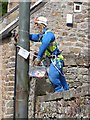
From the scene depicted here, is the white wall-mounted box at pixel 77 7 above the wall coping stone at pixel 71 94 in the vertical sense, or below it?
above

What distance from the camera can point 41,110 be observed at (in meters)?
6.54

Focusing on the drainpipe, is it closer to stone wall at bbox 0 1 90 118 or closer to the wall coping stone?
the wall coping stone

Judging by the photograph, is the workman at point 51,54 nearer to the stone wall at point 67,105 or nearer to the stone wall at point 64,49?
the stone wall at point 67,105

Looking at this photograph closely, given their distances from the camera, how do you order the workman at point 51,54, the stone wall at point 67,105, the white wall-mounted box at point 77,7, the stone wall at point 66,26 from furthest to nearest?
the white wall-mounted box at point 77,7 → the stone wall at point 66,26 → the workman at point 51,54 → the stone wall at point 67,105

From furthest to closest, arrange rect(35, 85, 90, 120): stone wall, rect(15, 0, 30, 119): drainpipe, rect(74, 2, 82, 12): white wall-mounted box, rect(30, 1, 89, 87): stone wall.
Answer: rect(74, 2, 82, 12): white wall-mounted box, rect(30, 1, 89, 87): stone wall, rect(35, 85, 90, 120): stone wall, rect(15, 0, 30, 119): drainpipe

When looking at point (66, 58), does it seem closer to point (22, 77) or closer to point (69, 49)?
point (69, 49)

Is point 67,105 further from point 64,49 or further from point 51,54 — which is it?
point 64,49

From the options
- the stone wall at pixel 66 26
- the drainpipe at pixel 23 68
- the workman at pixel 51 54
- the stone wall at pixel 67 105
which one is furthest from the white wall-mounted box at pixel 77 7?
the drainpipe at pixel 23 68

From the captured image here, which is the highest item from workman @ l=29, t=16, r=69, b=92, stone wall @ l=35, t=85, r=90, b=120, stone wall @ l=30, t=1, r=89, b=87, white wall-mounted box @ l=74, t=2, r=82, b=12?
white wall-mounted box @ l=74, t=2, r=82, b=12

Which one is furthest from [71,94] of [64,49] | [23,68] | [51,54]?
[64,49]

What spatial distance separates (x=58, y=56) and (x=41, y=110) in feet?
3.40

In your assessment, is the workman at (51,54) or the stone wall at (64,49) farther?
the stone wall at (64,49)

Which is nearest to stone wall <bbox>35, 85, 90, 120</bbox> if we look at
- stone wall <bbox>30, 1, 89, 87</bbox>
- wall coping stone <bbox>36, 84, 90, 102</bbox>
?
wall coping stone <bbox>36, 84, 90, 102</bbox>


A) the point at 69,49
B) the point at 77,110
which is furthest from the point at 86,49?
the point at 77,110
